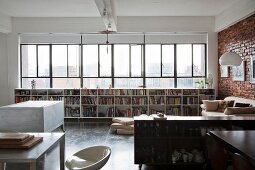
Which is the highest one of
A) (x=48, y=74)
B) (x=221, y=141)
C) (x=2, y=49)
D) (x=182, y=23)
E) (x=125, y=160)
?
(x=182, y=23)

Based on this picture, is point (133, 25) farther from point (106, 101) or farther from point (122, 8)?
point (106, 101)

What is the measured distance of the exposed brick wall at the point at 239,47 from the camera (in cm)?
746

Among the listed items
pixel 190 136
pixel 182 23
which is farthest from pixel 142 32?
pixel 190 136

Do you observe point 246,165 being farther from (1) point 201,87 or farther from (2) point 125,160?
(1) point 201,87

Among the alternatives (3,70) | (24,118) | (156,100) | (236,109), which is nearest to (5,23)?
(3,70)

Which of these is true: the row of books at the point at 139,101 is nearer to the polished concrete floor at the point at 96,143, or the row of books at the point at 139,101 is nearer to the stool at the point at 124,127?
the polished concrete floor at the point at 96,143

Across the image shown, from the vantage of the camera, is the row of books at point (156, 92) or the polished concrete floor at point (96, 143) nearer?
the polished concrete floor at point (96, 143)

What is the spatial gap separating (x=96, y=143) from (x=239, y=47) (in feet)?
16.4

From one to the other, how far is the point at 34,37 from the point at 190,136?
765cm

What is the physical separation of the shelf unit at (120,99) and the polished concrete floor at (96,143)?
662mm

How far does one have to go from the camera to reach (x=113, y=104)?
998 centimetres

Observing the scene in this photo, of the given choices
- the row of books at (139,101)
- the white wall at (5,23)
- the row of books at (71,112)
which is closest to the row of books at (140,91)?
the row of books at (139,101)

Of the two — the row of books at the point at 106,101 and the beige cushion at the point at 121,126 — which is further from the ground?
the row of books at the point at 106,101

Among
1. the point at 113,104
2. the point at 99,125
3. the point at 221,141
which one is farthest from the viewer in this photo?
the point at 113,104
